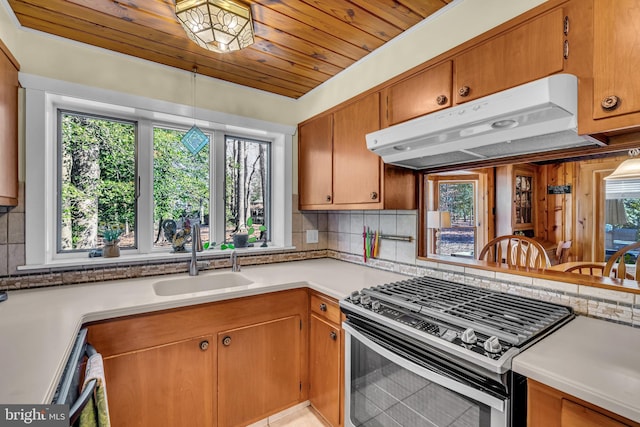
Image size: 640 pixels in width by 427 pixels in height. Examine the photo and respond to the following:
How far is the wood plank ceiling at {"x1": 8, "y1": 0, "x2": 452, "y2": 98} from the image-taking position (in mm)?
1433

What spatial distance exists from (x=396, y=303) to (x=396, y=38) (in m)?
1.48

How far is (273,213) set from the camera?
262 centimetres

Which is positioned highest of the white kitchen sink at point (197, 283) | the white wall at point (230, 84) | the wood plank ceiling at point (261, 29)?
the wood plank ceiling at point (261, 29)

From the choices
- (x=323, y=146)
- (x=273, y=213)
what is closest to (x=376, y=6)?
(x=323, y=146)

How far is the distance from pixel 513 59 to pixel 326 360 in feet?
5.66

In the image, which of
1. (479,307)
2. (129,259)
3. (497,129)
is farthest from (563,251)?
(129,259)

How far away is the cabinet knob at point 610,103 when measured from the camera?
3.04ft

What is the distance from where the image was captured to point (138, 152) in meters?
2.04

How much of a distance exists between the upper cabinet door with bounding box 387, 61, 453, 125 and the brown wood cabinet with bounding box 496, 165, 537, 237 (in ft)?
6.21

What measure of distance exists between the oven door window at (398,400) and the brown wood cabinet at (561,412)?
10cm

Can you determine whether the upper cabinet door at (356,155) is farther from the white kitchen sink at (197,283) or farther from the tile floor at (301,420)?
the tile floor at (301,420)

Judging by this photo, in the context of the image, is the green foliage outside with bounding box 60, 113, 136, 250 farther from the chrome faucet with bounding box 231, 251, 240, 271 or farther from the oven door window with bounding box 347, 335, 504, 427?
the oven door window with bounding box 347, 335, 504, 427

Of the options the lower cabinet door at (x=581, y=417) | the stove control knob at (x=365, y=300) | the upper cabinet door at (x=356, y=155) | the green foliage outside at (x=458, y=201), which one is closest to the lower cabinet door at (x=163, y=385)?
the stove control knob at (x=365, y=300)

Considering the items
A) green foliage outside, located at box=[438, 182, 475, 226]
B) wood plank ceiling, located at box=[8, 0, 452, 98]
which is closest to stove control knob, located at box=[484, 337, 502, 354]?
wood plank ceiling, located at box=[8, 0, 452, 98]
